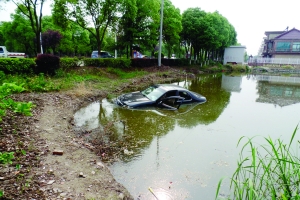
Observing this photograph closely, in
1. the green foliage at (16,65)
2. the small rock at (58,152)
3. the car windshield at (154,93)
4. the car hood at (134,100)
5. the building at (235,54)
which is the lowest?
the small rock at (58,152)

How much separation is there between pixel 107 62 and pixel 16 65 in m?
7.64

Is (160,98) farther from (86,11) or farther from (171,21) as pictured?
(171,21)

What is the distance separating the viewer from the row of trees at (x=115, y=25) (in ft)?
54.9

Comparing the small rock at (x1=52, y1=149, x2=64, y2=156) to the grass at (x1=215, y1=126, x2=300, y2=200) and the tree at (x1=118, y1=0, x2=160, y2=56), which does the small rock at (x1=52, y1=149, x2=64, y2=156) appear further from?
the tree at (x1=118, y1=0, x2=160, y2=56)

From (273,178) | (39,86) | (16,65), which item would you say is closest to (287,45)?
(39,86)

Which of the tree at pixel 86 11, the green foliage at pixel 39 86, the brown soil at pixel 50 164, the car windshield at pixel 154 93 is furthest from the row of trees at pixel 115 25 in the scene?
the brown soil at pixel 50 164

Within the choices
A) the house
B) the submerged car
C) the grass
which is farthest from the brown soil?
the house

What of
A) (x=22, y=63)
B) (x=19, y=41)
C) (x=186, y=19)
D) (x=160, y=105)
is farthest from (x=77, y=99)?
(x=19, y=41)

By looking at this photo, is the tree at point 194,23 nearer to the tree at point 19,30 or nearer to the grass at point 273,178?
the tree at point 19,30

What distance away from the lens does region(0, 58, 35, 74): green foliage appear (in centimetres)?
1093

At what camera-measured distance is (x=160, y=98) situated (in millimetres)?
8602

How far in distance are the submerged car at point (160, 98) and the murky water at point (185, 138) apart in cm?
33

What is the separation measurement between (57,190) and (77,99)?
6544mm

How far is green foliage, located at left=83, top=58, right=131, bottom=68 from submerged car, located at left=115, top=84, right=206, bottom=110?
28.5 ft
